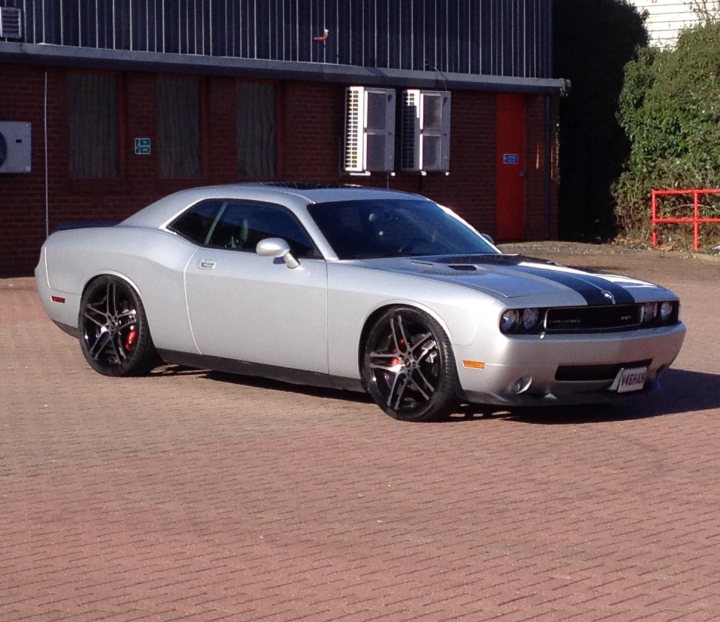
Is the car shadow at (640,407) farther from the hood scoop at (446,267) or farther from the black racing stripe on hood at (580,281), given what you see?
the hood scoop at (446,267)

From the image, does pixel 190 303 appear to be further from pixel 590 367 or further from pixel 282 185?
pixel 590 367

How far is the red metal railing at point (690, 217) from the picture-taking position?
82.0 feet

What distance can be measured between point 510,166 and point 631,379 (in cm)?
1776

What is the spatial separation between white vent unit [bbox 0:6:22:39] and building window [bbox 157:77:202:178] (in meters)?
2.55

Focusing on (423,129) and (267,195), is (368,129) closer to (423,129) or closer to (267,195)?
(423,129)

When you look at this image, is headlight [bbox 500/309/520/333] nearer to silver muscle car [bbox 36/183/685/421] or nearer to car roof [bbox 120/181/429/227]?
silver muscle car [bbox 36/183/685/421]

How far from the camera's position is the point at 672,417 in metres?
10.0

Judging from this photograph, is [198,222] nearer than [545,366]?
No

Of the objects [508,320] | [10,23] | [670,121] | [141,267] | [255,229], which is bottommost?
[508,320]

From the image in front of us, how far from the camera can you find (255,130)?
23.2 metres

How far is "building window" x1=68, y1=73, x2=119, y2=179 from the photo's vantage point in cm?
2103

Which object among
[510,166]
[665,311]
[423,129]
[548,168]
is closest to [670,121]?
[548,168]

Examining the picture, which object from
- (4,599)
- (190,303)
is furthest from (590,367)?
(4,599)

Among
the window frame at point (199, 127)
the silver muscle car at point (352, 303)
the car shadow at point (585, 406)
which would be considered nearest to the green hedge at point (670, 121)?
the window frame at point (199, 127)
